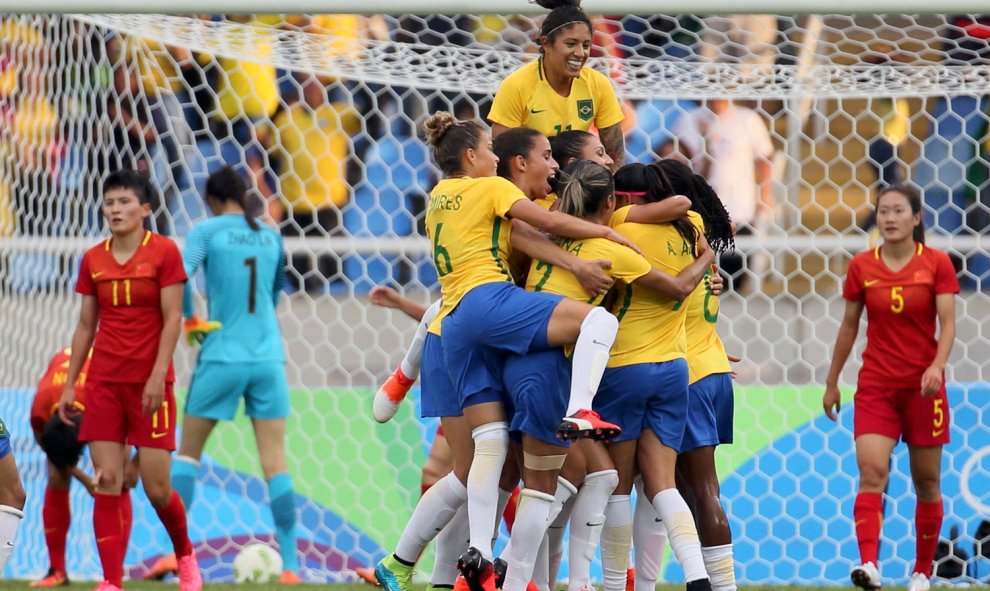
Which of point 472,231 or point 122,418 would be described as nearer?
point 472,231

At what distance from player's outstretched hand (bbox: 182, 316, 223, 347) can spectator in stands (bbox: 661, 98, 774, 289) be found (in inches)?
112

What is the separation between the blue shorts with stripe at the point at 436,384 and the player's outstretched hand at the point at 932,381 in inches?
85.5

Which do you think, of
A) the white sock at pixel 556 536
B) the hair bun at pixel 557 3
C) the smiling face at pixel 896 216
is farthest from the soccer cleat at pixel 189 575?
the smiling face at pixel 896 216

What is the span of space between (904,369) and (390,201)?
11.3 feet

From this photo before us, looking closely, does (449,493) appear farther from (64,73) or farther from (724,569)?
(64,73)

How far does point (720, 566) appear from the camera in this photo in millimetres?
5238

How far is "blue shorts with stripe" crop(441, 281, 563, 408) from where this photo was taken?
4891mm

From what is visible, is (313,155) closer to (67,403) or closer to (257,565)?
(257,565)

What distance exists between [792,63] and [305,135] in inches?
112

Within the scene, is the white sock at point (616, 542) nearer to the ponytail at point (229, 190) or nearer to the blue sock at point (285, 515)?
the blue sock at point (285, 515)

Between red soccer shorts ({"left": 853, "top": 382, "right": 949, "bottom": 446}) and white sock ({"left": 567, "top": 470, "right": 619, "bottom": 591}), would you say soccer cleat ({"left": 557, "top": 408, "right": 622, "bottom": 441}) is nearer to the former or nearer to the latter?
white sock ({"left": 567, "top": 470, "right": 619, "bottom": 591})

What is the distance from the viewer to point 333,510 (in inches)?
309

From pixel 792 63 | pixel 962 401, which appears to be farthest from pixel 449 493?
pixel 792 63

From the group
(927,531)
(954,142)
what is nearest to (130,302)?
(927,531)
